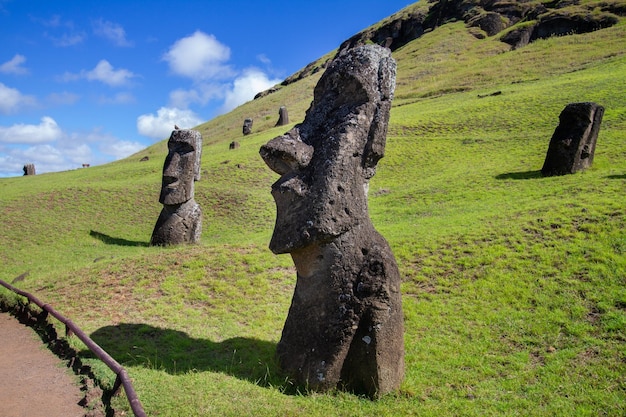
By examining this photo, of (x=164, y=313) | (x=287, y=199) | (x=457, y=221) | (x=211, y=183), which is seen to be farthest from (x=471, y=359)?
(x=211, y=183)

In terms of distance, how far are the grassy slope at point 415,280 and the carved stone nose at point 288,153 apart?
9.01ft

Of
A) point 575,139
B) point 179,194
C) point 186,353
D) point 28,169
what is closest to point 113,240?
point 179,194

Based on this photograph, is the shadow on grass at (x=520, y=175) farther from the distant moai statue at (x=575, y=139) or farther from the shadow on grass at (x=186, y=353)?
the shadow on grass at (x=186, y=353)

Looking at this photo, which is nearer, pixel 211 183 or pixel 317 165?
pixel 317 165

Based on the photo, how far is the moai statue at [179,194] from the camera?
1551 centimetres

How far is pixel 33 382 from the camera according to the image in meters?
6.25

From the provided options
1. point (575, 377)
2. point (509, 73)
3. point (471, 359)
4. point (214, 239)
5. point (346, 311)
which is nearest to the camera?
point (346, 311)

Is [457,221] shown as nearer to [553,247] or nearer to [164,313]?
[553,247]

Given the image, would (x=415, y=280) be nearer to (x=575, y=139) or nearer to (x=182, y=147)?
(x=182, y=147)

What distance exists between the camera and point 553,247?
33.4 ft

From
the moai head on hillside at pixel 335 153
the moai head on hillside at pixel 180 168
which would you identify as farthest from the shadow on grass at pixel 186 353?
the moai head on hillside at pixel 180 168

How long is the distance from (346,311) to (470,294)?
14.9ft

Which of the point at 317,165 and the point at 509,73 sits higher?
the point at 509,73

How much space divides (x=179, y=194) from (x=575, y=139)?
1476cm
